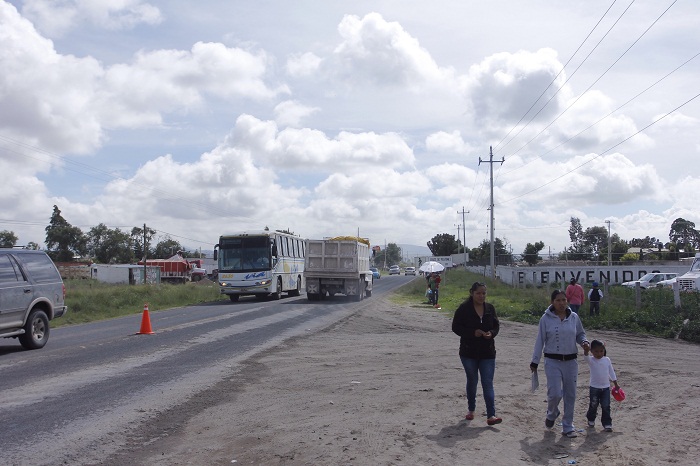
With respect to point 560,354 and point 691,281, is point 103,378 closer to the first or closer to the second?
point 560,354

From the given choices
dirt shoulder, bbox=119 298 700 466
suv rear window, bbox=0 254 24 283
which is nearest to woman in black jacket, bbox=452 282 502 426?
dirt shoulder, bbox=119 298 700 466

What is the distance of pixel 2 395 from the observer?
9703 millimetres

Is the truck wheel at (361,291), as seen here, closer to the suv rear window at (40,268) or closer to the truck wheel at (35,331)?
the suv rear window at (40,268)

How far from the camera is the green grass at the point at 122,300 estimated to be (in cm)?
2799

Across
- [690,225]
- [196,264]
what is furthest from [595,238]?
[196,264]

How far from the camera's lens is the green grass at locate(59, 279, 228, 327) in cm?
2799

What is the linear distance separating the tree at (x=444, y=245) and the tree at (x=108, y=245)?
198ft

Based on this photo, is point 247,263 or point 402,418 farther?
point 247,263

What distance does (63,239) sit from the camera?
336 ft

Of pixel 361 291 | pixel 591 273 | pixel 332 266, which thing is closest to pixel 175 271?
pixel 361 291

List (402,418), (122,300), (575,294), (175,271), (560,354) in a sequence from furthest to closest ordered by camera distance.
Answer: (175,271), (122,300), (575,294), (402,418), (560,354)

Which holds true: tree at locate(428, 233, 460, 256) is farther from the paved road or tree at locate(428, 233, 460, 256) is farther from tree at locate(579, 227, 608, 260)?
the paved road

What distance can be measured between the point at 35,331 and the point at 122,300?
1869 centimetres

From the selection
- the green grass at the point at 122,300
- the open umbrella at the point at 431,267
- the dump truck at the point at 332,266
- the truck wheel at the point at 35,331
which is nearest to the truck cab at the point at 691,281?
the open umbrella at the point at 431,267
